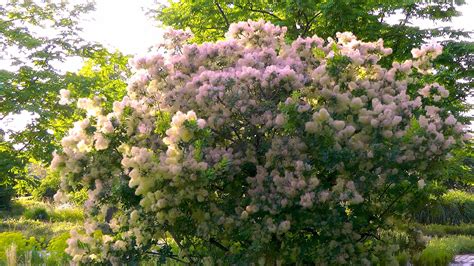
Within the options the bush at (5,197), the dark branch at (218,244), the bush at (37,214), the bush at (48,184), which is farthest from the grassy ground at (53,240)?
the dark branch at (218,244)

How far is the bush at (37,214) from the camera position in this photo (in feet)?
64.2

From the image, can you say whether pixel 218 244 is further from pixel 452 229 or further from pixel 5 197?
pixel 5 197

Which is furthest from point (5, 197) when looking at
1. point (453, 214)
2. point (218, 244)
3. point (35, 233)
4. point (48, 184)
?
point (218, 244)

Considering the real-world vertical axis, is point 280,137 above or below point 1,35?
below

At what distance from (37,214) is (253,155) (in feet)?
55.6

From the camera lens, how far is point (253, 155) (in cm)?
476

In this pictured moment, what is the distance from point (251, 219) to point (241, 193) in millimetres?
279

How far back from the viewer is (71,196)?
18.7 ft

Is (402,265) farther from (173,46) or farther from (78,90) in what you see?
(78,90)

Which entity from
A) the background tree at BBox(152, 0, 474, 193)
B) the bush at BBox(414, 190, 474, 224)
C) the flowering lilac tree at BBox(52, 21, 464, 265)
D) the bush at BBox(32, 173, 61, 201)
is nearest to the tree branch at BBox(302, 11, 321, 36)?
the background tree at BBox(152, 0, 474, 193)

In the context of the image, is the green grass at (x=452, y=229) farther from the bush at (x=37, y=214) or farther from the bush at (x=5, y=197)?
the bush at (x=5, y=197)

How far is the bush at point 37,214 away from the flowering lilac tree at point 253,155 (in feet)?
50.6

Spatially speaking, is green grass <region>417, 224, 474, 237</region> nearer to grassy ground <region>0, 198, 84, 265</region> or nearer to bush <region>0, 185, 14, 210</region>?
grassy ground <region>0, 198, 84, 265</region>

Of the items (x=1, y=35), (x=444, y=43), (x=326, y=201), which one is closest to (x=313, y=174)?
(x=326, y=201)
